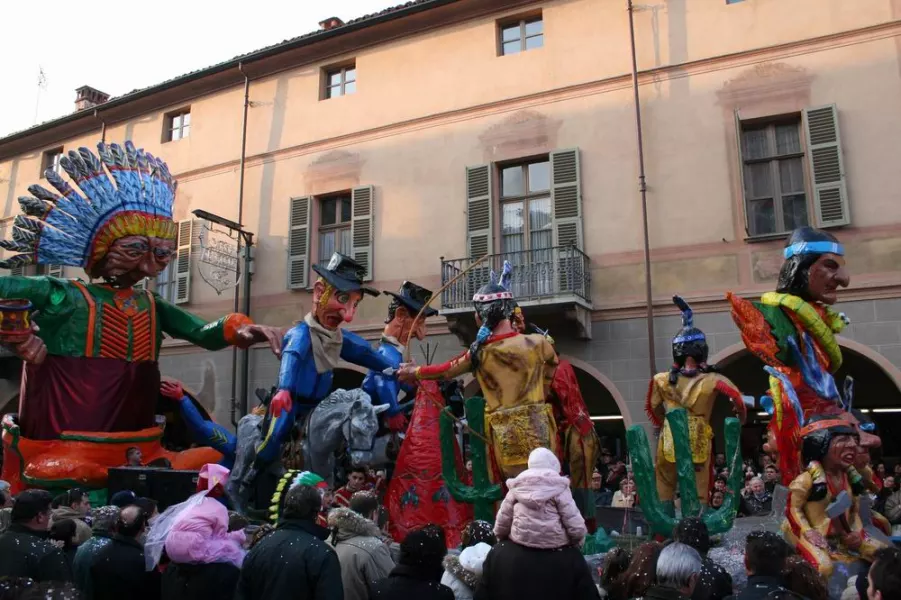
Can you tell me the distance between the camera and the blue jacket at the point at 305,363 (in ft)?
19.0

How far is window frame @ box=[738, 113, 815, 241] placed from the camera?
11.7 m

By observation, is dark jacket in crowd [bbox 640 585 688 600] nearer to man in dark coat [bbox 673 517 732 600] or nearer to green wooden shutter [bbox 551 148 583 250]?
man in dark coat [bbox 673 517 732 600]

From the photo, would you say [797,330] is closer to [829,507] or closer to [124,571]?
[829,507]

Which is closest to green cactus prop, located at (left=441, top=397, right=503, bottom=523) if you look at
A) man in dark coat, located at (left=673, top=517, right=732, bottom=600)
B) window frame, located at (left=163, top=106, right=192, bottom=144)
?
man in dark coat, located at (left=673, top=517, right=732, bottom=600)

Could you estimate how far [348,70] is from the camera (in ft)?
51.1

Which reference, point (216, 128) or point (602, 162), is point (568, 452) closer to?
point (602, 162)

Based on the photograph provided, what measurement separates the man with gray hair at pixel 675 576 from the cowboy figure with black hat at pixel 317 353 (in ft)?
10.7

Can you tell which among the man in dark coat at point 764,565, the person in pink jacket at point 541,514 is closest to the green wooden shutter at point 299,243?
the person in pink jacket at point 541,514

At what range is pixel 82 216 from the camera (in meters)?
6.32

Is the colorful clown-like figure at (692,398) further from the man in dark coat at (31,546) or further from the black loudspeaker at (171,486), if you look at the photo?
the man in dark coat at (31,546)

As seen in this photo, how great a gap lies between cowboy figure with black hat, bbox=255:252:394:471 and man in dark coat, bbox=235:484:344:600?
8.52 ft

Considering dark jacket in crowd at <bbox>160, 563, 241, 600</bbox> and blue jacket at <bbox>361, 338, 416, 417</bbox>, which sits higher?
blue jacket at <bbox>361, 338, 416, 417</bbox>

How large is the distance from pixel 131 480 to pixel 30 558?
198 centimetres

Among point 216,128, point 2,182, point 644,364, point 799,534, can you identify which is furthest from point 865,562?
point 2,182
